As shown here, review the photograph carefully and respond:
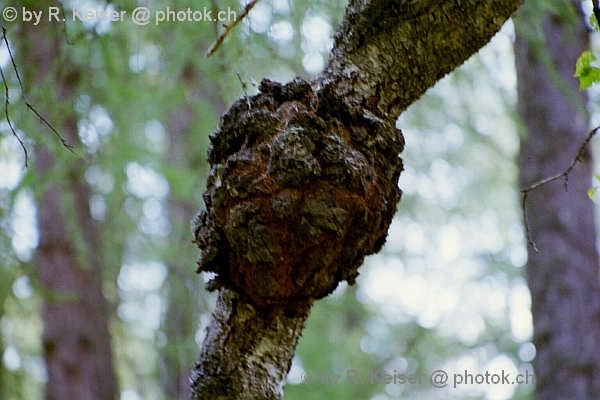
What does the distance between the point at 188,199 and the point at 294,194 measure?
3.08m

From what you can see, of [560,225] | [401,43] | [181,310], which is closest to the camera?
[401,43]

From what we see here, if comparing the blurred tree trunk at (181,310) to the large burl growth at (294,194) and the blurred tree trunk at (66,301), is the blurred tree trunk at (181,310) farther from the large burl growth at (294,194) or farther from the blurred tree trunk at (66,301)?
the large burl growth at (294,194)

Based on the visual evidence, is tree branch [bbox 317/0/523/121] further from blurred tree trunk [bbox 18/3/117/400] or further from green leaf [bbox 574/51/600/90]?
blurred tree trunk [bbox 18/3/117/400]

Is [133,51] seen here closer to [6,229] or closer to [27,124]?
[27,124]

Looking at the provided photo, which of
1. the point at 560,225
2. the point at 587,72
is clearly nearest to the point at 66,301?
the point at 560,225

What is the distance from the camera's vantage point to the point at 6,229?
8.11 feet

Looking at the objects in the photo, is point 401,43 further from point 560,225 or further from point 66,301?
point 66,301

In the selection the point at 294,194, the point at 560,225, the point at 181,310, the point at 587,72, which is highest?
the point at 560,225

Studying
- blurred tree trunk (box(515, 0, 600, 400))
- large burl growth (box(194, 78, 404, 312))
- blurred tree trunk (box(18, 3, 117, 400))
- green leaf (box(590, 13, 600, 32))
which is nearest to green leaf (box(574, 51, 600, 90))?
green leaf (box(590, 13, 600, 32))

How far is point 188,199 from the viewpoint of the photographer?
3975 mm

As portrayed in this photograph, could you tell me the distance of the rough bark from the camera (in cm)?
99

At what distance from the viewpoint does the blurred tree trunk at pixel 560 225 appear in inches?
113

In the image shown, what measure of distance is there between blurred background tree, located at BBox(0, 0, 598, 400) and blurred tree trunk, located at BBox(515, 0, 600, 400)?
0.17 m

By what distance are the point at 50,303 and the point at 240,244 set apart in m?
3.14
